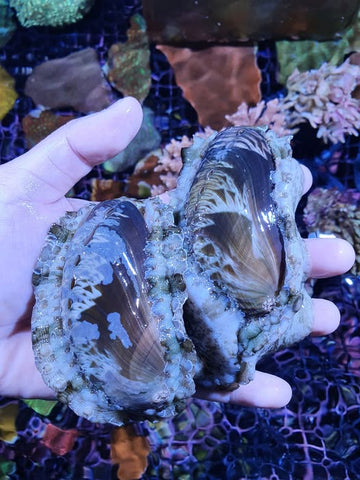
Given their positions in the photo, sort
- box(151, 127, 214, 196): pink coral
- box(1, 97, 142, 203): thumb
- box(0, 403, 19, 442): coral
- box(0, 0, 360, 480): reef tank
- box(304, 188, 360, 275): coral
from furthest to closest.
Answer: box(151, 127, 214, 196): pink coral
box(304, 188, 360, 275): coral
box(0, 403, 19, 442): coral
box(1, 97, 142, 203): thumb
box(0, 0, 360, 480): reef tank

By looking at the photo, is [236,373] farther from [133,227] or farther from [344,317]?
[344,317]

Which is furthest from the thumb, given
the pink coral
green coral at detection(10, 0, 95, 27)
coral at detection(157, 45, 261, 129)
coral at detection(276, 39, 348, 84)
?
green coral at detection(10, 0, 95, 27)

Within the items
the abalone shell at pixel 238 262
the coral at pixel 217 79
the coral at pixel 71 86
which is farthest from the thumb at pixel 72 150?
the coral at pixel 71 86

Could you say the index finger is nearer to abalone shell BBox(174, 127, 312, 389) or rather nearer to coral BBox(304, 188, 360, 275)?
coral BBox(304, 188, 360, 275)

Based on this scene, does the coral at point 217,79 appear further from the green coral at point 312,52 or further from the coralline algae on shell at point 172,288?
the coralline algae on shell at point 172,288

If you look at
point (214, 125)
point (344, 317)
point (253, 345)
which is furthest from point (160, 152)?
point (253, 345)

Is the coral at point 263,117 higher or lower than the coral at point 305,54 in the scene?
lower
